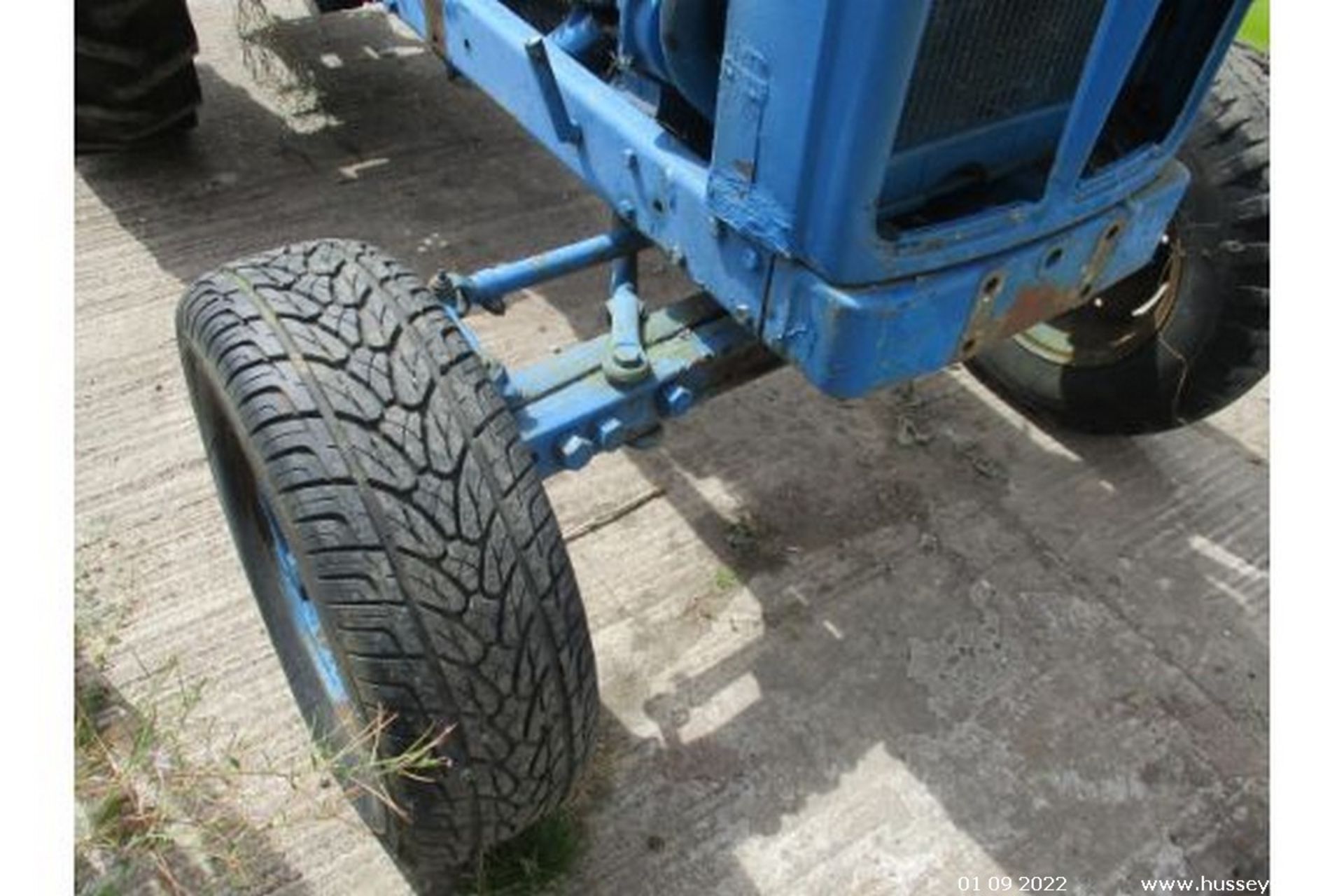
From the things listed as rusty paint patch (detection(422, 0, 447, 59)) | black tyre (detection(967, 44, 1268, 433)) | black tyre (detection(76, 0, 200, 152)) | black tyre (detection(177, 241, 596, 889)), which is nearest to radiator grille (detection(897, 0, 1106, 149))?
black tyre (detection(177, 241, 596, 889))

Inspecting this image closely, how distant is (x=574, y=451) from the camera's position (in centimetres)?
193

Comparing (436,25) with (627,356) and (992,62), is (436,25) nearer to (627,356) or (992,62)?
(627,356)

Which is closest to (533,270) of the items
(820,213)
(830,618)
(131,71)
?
(820,213)

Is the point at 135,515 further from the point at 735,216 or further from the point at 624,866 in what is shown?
the point at 735,216

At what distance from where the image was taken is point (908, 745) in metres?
2.38

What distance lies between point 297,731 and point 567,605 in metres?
0.95

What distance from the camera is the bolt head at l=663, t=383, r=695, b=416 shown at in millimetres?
2045

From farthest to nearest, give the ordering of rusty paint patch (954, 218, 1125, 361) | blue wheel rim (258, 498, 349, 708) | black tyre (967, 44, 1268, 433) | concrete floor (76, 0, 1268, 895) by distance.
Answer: black tyre (967, 44, 1268, 433), concrete floor (76, 0, 1268, 895), blue wheel rim (258, 498, 349, 708), rusty paint patch (954, 218, 1125, 361)

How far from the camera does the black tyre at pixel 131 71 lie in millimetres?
3592

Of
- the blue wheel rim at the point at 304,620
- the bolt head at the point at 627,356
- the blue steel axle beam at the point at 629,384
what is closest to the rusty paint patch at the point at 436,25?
the blue steel axle beam at the point at 629,384

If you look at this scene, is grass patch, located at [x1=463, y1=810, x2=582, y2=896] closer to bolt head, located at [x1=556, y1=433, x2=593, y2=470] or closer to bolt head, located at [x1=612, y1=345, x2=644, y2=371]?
bolt head, located at [x1=556, y1=433, x2=593, y2=470]

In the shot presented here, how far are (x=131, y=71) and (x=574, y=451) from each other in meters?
2.79

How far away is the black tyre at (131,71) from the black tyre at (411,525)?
237 cm

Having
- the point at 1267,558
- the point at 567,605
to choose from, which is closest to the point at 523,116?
the point at 567,605
